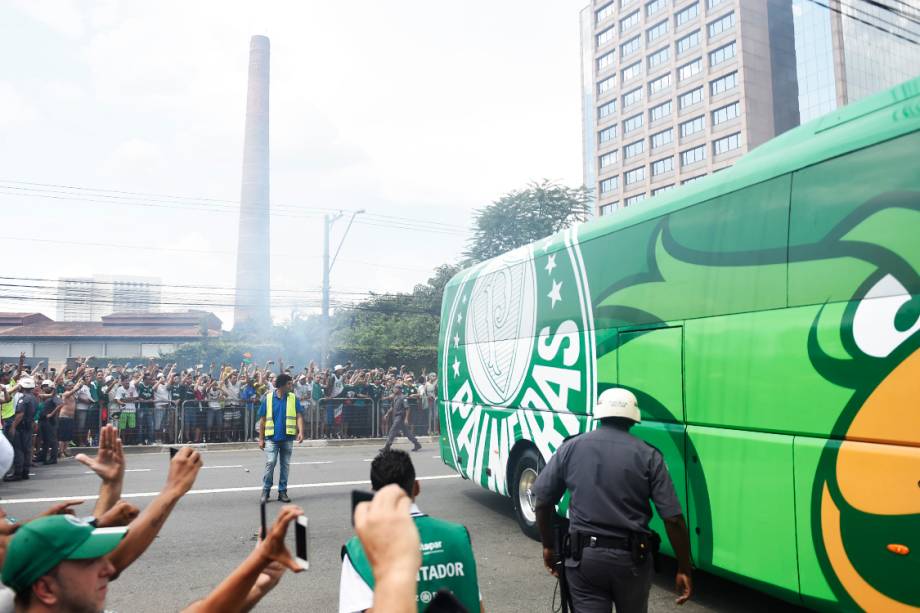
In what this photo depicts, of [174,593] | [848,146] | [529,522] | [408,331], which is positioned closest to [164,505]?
[174,593]

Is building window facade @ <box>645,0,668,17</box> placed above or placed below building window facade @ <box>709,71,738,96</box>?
above

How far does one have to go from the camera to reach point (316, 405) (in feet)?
62.3

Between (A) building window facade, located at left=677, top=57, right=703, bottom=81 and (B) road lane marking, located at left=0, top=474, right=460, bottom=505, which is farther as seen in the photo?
(A) building window facade, located at left=677, top=57, right=703, bottom=81

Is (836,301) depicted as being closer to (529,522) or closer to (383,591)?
(383,591)

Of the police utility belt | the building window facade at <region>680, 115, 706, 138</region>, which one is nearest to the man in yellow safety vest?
the police utility belt

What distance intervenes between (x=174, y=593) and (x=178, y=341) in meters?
59.6

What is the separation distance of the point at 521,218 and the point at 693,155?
47.5 m

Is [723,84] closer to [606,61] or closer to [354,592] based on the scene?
[606,61]

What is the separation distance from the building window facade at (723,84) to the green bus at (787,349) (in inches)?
3136

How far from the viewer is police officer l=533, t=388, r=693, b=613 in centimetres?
367

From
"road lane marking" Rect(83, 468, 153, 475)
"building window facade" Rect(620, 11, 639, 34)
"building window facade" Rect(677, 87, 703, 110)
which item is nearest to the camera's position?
"road lane marking" Rect(83, 468, 153, 475)

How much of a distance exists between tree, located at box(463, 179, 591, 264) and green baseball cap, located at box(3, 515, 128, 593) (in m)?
40.9

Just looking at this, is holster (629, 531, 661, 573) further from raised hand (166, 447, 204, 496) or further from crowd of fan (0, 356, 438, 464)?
crowd of fan (0, 356, 438, 464)

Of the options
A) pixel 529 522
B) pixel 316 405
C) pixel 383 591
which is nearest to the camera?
pixel 383 591
